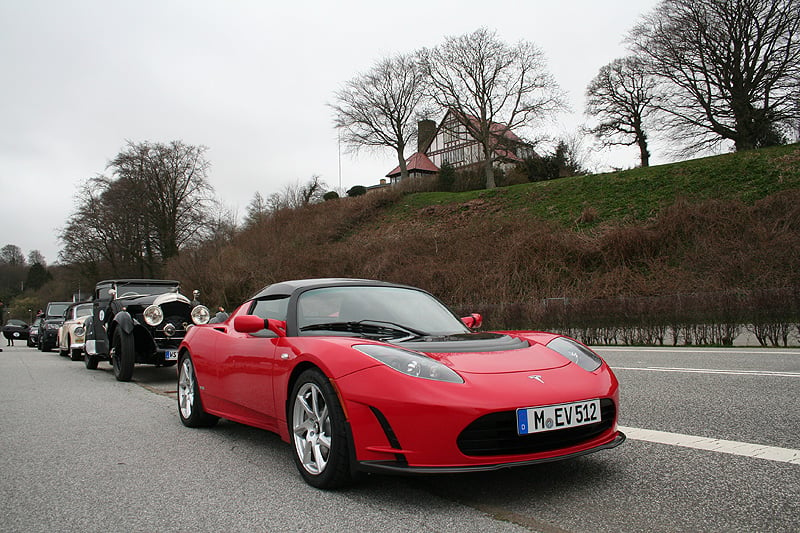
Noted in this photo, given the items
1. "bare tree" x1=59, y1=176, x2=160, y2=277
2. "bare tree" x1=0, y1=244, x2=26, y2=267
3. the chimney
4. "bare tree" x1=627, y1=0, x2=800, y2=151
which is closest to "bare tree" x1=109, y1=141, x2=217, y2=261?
"bare tree" x1=59, y1=176, x2=160, y2=277

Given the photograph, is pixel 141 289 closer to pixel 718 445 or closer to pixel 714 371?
pixel 714 371

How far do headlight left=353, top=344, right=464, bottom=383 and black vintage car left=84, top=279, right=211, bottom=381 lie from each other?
7.57 m

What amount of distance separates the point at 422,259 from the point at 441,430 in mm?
29970

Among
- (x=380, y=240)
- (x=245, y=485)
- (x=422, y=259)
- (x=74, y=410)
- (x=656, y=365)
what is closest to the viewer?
(x=245, y=485)

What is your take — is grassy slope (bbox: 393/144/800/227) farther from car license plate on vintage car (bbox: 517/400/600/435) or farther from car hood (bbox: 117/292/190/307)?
car license plate on vintage car (bbox: 517/400/600/435)

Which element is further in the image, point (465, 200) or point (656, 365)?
point (465, 200)

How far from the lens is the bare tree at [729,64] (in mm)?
34094

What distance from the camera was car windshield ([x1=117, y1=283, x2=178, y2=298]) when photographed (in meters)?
12.0

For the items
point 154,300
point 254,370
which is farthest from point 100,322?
point 254,370

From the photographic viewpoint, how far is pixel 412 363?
11.4 ft

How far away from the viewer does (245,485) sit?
3.88 m

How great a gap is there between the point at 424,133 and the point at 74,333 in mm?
40869

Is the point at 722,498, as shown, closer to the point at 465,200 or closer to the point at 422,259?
the point at 422,259

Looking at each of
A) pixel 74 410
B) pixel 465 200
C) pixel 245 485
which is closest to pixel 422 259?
pixel 465 200
